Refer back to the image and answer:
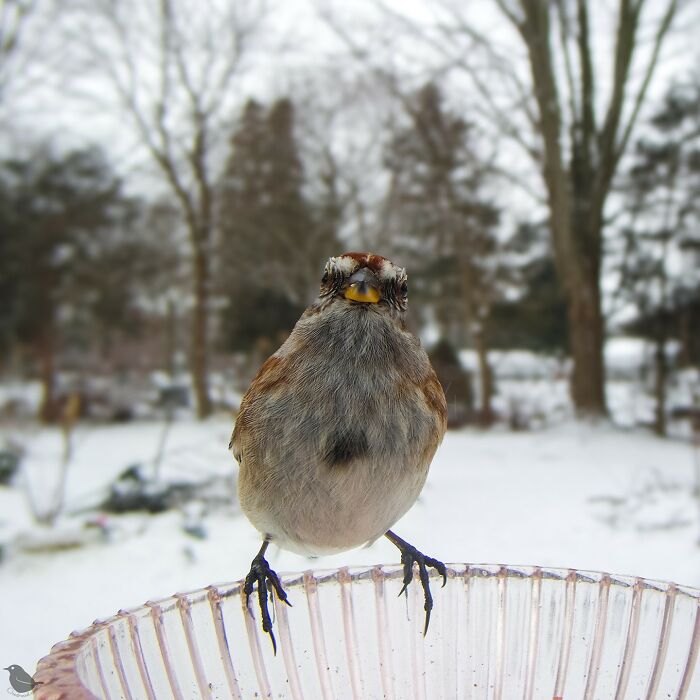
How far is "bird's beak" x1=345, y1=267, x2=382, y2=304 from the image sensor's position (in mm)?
762

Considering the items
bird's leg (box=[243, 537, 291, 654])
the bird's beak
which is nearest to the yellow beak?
the bird's beak

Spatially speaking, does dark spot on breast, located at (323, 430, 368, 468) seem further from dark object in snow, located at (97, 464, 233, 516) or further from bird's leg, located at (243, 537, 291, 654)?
dark object in snow, located at (97, 464, 233, 516)

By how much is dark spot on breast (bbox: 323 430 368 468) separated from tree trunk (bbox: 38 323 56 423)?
9.45 meters

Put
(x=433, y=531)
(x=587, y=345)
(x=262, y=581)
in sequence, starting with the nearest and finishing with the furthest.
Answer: (x=262, y=581)
(x=433, y=531)
(x=587, y=345)

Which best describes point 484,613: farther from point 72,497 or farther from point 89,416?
point 89,416

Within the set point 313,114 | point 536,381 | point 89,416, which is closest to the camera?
point 313,114

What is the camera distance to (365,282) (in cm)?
77

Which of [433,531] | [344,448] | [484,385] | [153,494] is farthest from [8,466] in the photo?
[484,385]

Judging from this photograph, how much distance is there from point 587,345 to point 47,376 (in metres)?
7.53

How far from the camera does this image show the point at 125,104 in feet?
30.7

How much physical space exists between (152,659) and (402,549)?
1.19ft

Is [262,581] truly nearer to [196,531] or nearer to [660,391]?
[196,531]

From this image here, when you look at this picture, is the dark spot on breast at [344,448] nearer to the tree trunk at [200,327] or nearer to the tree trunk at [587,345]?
the tree trunk at [587,345]

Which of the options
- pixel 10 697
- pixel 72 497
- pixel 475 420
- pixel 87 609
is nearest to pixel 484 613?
pixel 10 697
